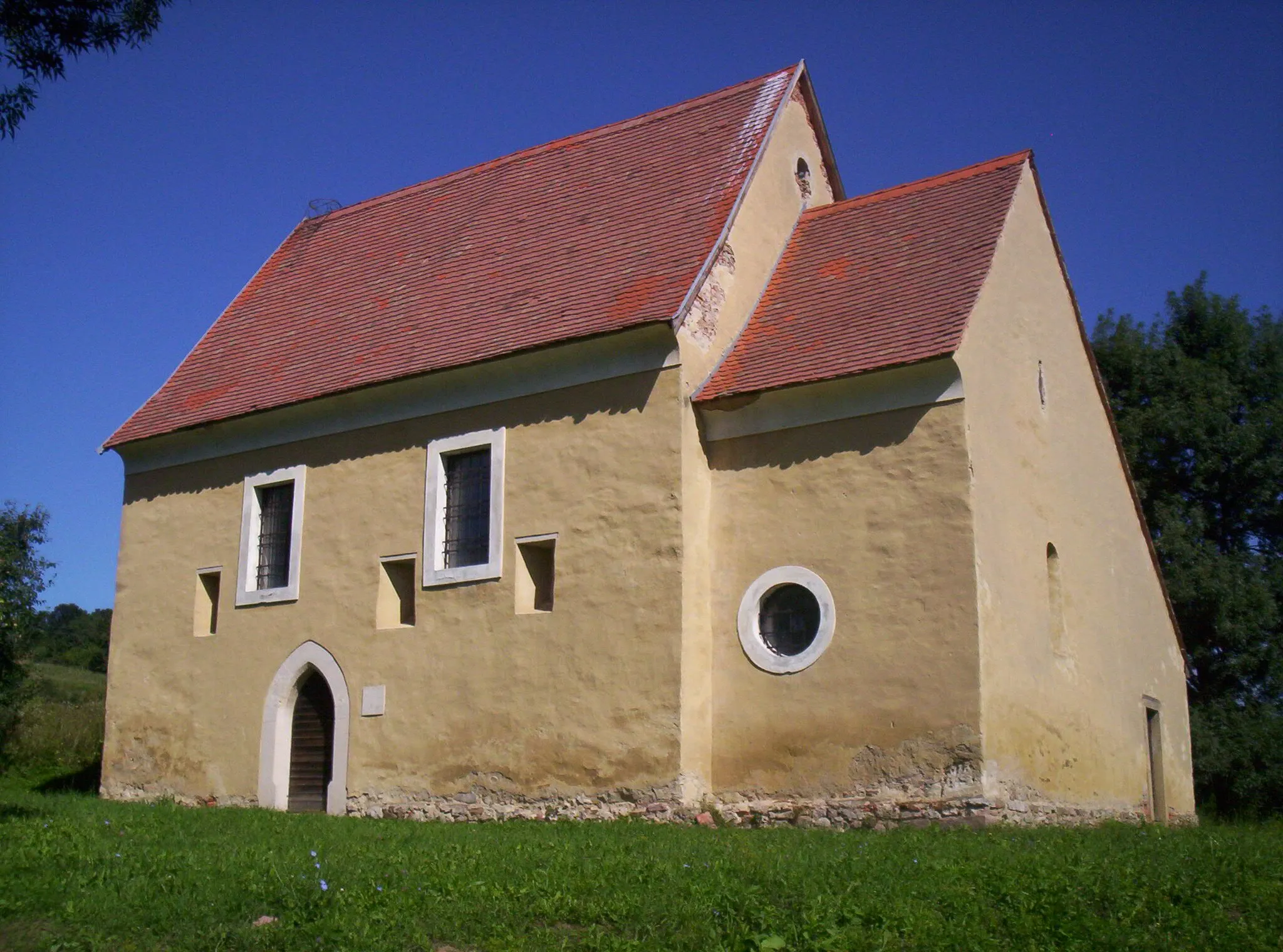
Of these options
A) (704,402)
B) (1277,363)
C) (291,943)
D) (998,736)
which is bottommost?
(291,943)

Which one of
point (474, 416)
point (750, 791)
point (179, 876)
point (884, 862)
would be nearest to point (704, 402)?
point (474, 416)

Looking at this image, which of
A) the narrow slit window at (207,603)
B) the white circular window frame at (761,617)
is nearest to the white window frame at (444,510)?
the white circular window frame at (761,617)

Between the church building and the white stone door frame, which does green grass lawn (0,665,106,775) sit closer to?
the church building

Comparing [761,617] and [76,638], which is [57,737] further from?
[76,638]

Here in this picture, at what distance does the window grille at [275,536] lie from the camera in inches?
686

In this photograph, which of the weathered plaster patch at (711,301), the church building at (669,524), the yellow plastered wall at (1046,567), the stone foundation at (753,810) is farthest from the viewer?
the weathered plaster patch at (711,301)

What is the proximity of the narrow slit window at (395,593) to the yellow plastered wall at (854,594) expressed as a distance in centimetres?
407

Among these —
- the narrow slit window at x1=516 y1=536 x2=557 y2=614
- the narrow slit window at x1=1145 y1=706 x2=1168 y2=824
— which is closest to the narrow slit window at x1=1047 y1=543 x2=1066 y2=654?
the narrow slit window at x1=1145 y1=706 x2=1168 y2=824

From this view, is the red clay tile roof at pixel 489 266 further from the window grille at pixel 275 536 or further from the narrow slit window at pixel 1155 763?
the narrow slit window at pixel 1155 763

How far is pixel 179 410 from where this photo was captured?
1873 cm

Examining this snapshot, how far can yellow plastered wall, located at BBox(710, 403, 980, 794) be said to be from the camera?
12.8 metres

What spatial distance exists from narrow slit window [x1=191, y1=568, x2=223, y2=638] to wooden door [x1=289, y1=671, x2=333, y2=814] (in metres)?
2.05

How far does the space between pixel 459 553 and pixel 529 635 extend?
65.6 inches

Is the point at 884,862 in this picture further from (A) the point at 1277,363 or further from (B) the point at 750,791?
(A) the point at 1277,363
